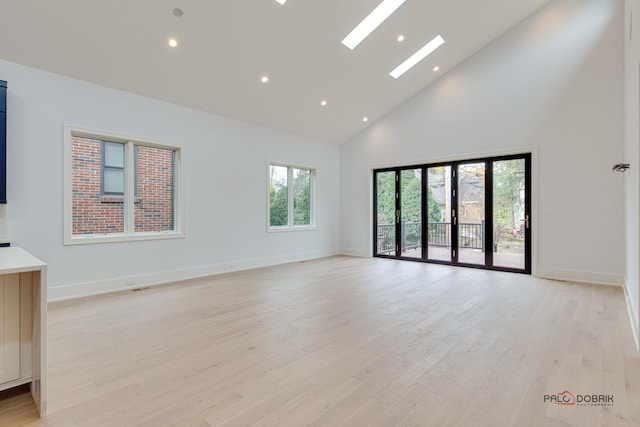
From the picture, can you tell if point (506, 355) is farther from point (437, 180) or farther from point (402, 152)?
point (402, 152)

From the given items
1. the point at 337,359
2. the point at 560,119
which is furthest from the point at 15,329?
the point at 560,119

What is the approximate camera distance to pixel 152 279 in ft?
15.5

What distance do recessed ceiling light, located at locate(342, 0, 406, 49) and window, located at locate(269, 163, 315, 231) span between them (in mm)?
2851

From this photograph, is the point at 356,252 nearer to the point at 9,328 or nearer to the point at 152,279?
the point at 152,279

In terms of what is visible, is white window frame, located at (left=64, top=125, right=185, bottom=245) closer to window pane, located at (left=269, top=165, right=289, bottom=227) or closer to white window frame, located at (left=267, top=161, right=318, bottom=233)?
white window frame, located at (left=267, top=161, right=318, bottom=233)

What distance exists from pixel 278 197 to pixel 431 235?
344 centimetres

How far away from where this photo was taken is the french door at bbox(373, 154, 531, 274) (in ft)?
18.4

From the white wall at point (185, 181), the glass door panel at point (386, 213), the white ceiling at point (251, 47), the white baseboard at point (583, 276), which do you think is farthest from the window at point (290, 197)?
the white baseboard at point (583, 276)

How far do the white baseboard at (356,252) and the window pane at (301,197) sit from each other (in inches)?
50.3

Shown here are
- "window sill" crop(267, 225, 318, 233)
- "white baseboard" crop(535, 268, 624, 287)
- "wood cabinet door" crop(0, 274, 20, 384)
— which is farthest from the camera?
"window sill" crop(267, 225, 318, 233)

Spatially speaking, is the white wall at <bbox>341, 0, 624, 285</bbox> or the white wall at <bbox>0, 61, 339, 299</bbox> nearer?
the white wall at <bbox>0, 61, 339, 299</bbox>

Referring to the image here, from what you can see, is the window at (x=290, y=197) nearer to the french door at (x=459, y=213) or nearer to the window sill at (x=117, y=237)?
the french door at (x=459, y=213)

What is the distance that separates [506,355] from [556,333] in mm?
849

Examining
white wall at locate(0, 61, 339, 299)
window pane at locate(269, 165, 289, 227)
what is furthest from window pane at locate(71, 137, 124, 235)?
window pane at locate(269, 165, 289, 227)
